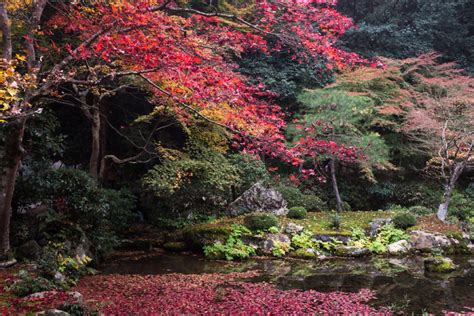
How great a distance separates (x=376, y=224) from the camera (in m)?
13.3

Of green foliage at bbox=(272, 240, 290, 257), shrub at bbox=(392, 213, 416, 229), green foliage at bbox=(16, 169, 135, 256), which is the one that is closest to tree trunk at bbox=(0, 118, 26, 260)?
green foliage at bbox=(16, 169, 135, 256)

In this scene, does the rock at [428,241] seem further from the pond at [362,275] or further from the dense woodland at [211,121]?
the pond at [362,275]

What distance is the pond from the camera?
7090 mm

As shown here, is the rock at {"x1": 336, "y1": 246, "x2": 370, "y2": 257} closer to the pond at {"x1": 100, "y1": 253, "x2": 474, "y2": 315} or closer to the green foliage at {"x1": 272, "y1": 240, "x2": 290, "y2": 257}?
the pond at {"x1": 100, "y1": 253, "x2": 474, "y2": 315}

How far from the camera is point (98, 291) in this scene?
716cm

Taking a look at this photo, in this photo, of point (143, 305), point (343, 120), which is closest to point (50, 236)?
point (143, 305)

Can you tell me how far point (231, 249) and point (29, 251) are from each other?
539 cm

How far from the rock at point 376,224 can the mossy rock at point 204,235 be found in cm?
518

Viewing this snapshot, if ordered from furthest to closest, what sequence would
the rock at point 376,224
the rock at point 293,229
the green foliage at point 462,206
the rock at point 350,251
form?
the green foliage at point 462,206 → the rock at point 376,224 → the rock at point 293,229 → the rock at point 350,251

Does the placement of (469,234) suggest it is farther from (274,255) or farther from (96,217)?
(96,217)

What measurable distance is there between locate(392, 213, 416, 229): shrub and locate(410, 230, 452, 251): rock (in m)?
0.69

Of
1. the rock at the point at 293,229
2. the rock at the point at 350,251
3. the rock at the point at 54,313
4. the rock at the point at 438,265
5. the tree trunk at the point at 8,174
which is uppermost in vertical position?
the tree trunk at the point at 8,174

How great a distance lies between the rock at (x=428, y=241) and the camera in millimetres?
11750

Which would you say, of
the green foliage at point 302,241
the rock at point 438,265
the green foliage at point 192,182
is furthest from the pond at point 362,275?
the green foliage at point 192,182
